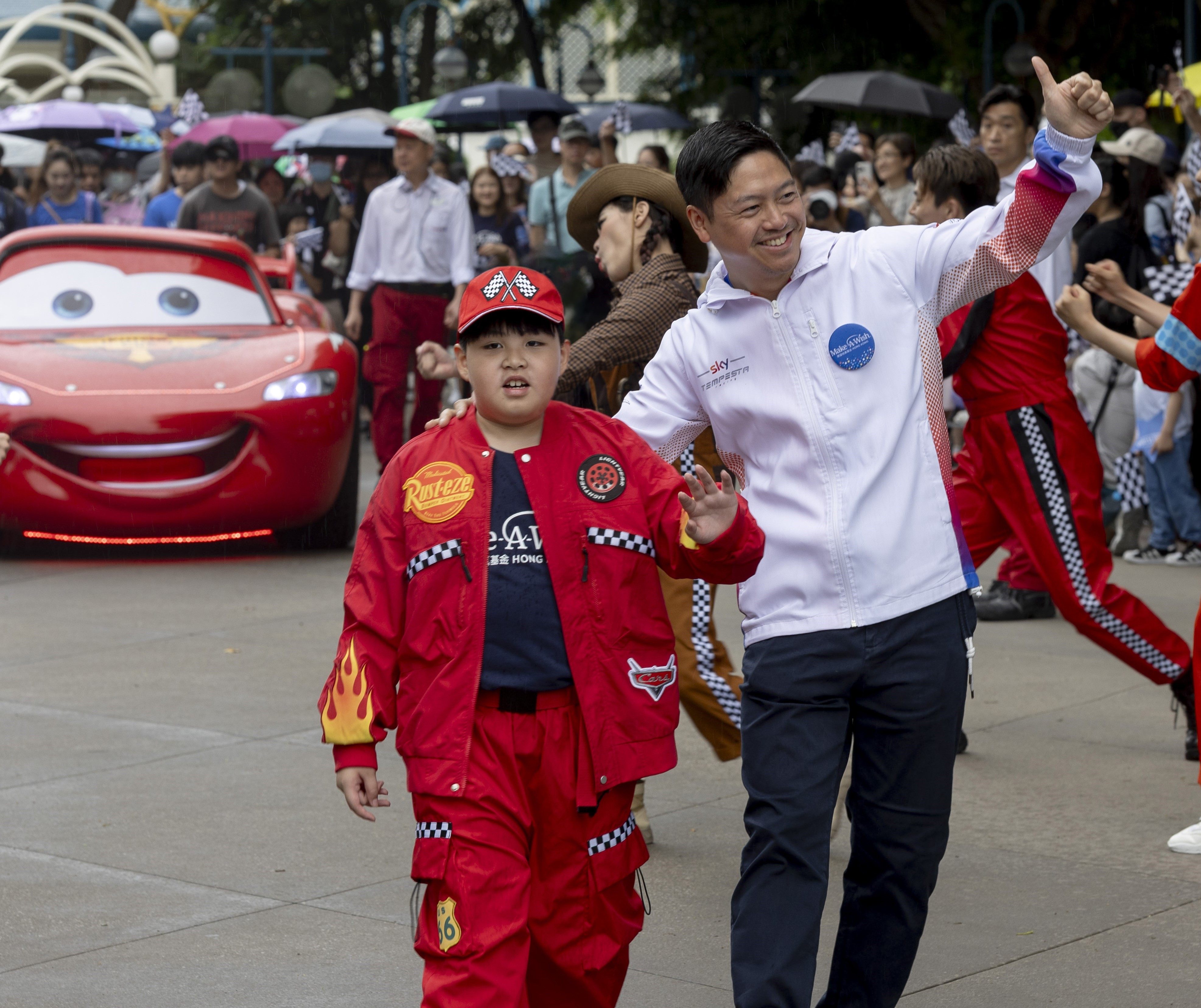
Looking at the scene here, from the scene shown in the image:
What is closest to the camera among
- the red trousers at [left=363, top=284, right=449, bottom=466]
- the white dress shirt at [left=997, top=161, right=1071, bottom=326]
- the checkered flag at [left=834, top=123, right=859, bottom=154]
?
the white dress shirt at [left=997, top=161, right=1071, bottom=326]

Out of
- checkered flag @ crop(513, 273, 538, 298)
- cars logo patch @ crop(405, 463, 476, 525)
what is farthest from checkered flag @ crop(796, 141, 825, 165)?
cars logo patch @ crop(405, 463, 476, 525)

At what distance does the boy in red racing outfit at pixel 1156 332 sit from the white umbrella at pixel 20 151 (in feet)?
81.6

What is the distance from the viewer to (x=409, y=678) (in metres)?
3.26

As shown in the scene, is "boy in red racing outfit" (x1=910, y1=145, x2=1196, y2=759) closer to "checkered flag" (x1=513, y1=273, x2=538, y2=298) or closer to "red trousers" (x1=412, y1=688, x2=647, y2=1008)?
"checkered flag" (x1=513, y1=273, x2=538, y2=298)

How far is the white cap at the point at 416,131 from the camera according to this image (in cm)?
1201

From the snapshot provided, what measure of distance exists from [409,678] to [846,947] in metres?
0.93

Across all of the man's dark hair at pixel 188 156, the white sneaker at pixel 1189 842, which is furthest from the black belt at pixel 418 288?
the white sneaker at pixel 1189 842

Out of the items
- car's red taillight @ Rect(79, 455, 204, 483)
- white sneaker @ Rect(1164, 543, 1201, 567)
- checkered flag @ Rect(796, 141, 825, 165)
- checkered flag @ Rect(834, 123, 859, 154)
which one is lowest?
white sneaker @ Rect(1164, 543, 1201, 567)

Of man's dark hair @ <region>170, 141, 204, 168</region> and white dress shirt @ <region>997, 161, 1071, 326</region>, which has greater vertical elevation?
white dress shirt @ <region>997, 161, 1071, 326</region>

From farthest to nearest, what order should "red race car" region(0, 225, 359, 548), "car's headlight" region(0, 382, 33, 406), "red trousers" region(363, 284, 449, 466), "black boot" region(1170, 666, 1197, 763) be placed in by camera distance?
"red trousers" region(363, 284, 449, 466)
"red race car" region(0, 225, 359, 548)
"car's headlight" region(0, 382, 33, 406)
"black boot" region(1170, 666, 1197, 763)

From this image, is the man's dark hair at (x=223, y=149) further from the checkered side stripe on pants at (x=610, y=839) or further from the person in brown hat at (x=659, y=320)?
the checkered side stripe on pants at (x=610, y=839)

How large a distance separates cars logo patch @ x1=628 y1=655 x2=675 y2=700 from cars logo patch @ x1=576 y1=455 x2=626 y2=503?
0.95ft

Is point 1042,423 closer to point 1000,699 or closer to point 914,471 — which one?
point 1000,699

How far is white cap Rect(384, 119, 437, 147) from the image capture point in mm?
12008
